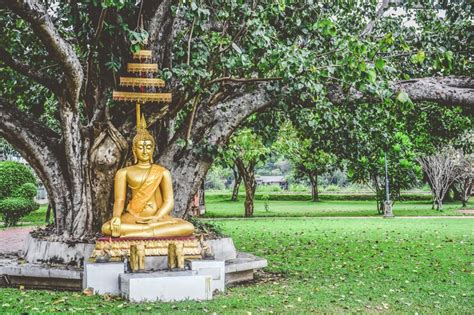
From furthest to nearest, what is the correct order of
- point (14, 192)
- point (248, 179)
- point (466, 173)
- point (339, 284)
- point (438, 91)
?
point (466, 173)
point (248, 179)
point (14, 192)
point (438, 91)
point (339, 284)

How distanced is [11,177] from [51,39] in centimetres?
1504

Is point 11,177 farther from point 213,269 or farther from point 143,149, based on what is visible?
point 213,269

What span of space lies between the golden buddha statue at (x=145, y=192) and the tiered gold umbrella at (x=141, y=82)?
0.45 metres

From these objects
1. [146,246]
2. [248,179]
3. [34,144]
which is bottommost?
[146,246]

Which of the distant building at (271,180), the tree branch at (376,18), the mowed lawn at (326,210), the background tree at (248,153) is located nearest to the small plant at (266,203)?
the mowed lawn at (326,210)

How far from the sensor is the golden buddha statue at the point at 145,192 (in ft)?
27.2

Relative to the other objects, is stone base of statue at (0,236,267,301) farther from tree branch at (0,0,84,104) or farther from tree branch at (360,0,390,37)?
tree branch at (360,0,390,37)

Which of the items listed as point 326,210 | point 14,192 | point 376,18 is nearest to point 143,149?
point 376,18

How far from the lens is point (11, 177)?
2106 centimetres

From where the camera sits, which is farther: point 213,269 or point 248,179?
point 248,179

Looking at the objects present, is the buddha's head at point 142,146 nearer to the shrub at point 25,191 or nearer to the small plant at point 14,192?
the small plant at point 14,192

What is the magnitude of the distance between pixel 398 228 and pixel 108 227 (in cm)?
1356

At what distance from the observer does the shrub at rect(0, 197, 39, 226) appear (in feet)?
67.6

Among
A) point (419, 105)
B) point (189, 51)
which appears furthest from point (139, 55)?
point (419, 105)
